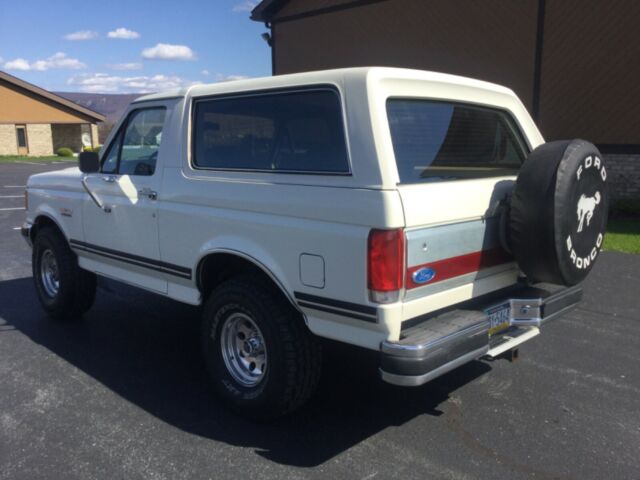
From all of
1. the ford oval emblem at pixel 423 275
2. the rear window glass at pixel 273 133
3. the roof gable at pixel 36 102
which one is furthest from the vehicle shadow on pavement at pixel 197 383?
the roof gable at pixel 36 102

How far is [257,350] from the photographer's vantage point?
11.8 ft

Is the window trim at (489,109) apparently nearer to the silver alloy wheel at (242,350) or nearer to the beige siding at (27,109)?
the silver alloy wheel at (242,350)

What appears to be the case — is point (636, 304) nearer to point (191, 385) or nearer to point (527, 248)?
point (527, 248)

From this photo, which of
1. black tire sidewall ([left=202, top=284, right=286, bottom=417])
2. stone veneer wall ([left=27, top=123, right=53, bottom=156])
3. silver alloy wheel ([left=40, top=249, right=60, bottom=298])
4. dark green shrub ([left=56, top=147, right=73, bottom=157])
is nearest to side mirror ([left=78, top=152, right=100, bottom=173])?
silver alloy wheel ([left=40, top=249, right=60, bottom=298])

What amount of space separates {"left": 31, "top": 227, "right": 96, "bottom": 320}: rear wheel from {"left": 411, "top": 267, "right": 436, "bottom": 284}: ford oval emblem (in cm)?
351

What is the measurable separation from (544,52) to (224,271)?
410 inches

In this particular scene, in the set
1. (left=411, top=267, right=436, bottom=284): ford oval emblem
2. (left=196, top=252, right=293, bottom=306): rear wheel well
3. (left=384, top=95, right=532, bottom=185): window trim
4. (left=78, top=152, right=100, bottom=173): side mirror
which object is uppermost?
(left=384, top=95, right=532, bottom=185): window trim

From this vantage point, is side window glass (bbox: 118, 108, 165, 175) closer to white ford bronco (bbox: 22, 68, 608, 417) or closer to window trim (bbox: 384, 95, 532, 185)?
white ford bronco (bbox: 22, 68, 608, 417)

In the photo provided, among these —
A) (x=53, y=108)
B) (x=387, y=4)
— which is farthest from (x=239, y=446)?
(x=53, y=108)

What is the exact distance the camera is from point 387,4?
14.5 meters

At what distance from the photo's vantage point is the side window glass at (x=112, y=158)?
464 cm

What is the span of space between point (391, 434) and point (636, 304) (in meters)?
3.64

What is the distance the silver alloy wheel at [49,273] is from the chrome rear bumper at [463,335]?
12.8ft

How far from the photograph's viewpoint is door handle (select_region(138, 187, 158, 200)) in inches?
161
